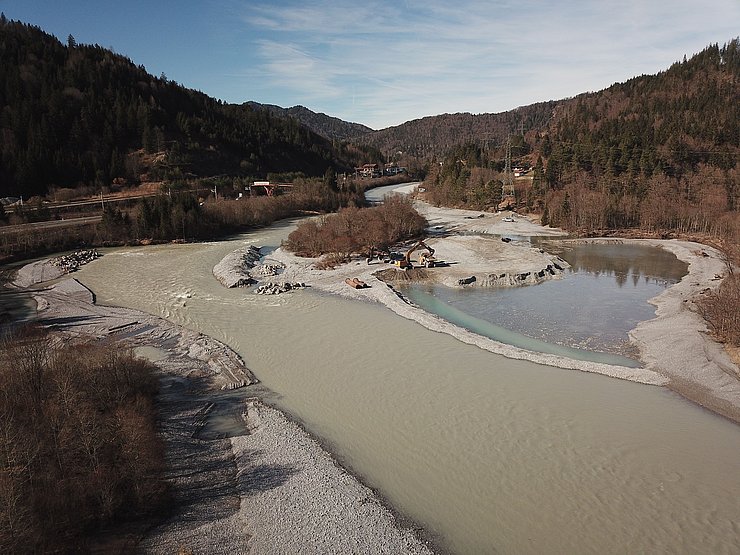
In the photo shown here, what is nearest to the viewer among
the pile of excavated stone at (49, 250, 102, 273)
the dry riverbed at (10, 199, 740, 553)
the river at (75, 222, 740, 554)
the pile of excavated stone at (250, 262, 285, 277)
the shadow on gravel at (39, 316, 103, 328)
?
the dry riverbed at (10, 199, 740, 553)

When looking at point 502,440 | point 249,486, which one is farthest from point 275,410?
point 502,440

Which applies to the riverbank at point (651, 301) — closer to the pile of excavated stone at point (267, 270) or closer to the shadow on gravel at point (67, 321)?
the pile of excavated stone at point (267, 270)

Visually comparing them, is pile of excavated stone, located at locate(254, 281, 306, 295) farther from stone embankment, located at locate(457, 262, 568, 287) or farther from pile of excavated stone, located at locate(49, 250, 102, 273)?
pile of excavated stone, located at locate(49, 250, 102, 273)

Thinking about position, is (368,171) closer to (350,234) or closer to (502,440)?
(350,234)

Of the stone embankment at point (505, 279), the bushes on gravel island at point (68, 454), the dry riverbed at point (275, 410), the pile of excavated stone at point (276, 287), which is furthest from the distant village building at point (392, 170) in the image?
the bushes on gravel island at point (68, 454)

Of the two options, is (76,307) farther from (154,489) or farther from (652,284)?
(652,284)

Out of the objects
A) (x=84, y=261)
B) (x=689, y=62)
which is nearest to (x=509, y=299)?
(x=84, y=261)

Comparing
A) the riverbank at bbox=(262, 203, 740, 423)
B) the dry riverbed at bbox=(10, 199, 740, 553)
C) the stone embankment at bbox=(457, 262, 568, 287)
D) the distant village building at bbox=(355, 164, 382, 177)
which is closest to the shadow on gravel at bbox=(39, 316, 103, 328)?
the dry riverbed at bbox=(10, 199, 740, 553)
